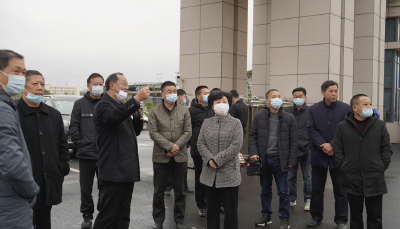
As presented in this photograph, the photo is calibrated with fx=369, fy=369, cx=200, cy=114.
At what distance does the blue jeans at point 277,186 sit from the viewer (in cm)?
573

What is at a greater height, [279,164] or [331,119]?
[331,119]

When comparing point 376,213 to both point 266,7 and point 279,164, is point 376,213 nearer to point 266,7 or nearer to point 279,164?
point 279,164

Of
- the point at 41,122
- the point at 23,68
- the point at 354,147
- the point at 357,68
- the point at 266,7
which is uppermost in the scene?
the point at 266,7

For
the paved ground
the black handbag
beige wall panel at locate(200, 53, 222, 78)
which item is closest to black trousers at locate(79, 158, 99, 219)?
the paved ground

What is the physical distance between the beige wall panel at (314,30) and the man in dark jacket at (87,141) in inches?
311

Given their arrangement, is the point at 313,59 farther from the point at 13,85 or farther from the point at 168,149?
the point at 13,85

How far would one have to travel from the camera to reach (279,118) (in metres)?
5.97

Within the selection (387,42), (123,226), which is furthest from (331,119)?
(387,42)

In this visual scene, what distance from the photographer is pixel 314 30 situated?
1174 cm

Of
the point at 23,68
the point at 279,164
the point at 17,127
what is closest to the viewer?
the point at 17,127

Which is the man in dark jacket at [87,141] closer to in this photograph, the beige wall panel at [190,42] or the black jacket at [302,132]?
the black jacket at [302,132]

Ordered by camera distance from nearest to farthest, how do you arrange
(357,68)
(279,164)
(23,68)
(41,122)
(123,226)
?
(23,68), (41,122), (123,226), (279,164), (357,68)

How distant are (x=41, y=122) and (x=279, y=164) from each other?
11.8 feet

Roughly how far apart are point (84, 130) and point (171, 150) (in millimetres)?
1448
